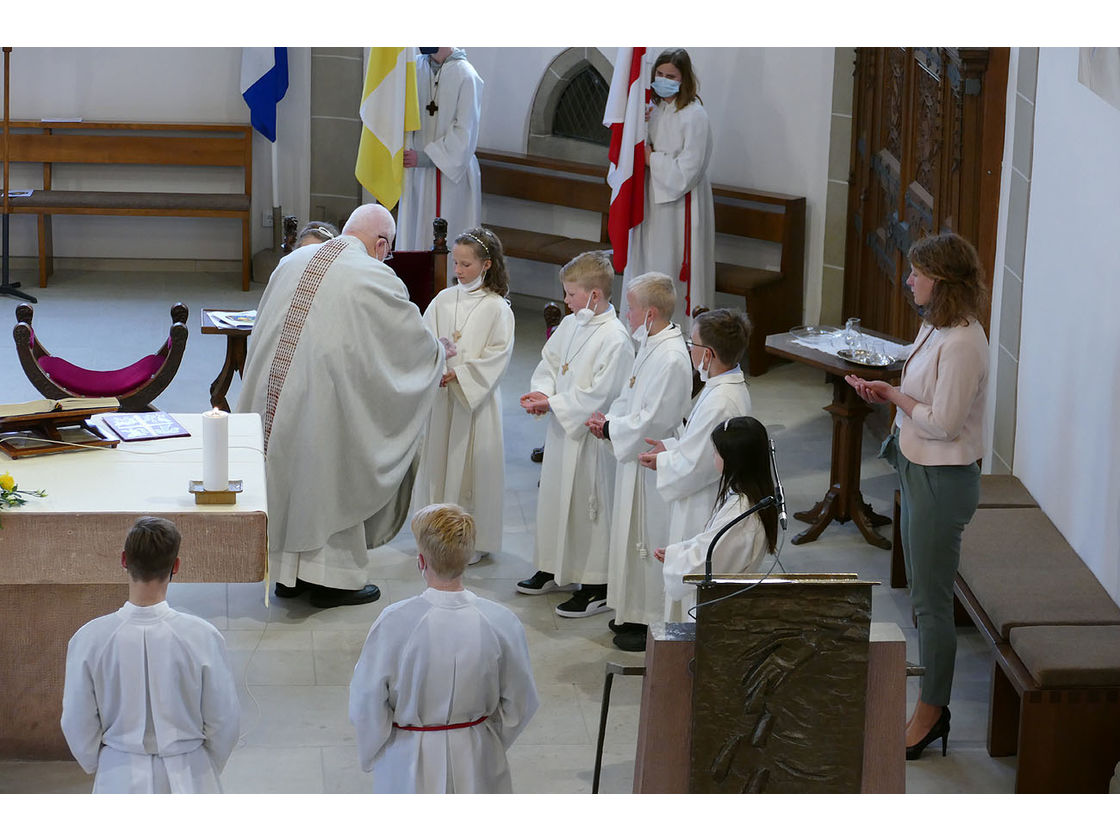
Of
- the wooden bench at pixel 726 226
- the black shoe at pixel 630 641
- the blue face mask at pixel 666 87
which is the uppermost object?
the blue face mask at pixel 666 87

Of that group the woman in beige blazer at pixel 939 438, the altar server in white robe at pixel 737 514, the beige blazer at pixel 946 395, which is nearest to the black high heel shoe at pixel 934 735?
the woman in beige blazer at pixel 939 438

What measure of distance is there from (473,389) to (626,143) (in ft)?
11.1

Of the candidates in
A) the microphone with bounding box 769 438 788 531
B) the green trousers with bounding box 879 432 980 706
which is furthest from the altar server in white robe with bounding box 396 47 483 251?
the microphone with bounding box 769 438 788 531

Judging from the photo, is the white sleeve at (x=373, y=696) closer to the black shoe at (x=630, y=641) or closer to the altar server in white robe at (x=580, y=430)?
the black shoe at (x=630, y=641)

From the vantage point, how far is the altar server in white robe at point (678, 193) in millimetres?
8945

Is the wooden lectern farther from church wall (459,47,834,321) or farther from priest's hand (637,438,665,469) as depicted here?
church wall (459,47,834,321)

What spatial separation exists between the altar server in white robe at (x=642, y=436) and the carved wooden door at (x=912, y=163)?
1830 millimetres

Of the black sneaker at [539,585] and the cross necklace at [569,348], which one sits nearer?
the cross necklace at [569,348]

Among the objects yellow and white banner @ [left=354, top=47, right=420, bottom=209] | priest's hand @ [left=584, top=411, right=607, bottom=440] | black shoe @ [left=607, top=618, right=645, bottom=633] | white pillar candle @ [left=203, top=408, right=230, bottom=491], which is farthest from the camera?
yellow and white banner @ [left=354, top=47, right=420, bottom=209]

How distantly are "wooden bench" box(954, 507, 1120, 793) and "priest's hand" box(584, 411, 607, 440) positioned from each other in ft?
4.56

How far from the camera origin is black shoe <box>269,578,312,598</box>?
6008 millimetres

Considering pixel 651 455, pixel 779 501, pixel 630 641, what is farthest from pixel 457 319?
pixel 779 501

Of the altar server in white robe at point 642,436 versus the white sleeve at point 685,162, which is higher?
the white sleeve at point 685,162

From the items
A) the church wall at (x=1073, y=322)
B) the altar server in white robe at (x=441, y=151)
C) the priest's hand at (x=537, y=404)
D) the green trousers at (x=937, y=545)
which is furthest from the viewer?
the altar server in white robe at (x=441, y=151)
